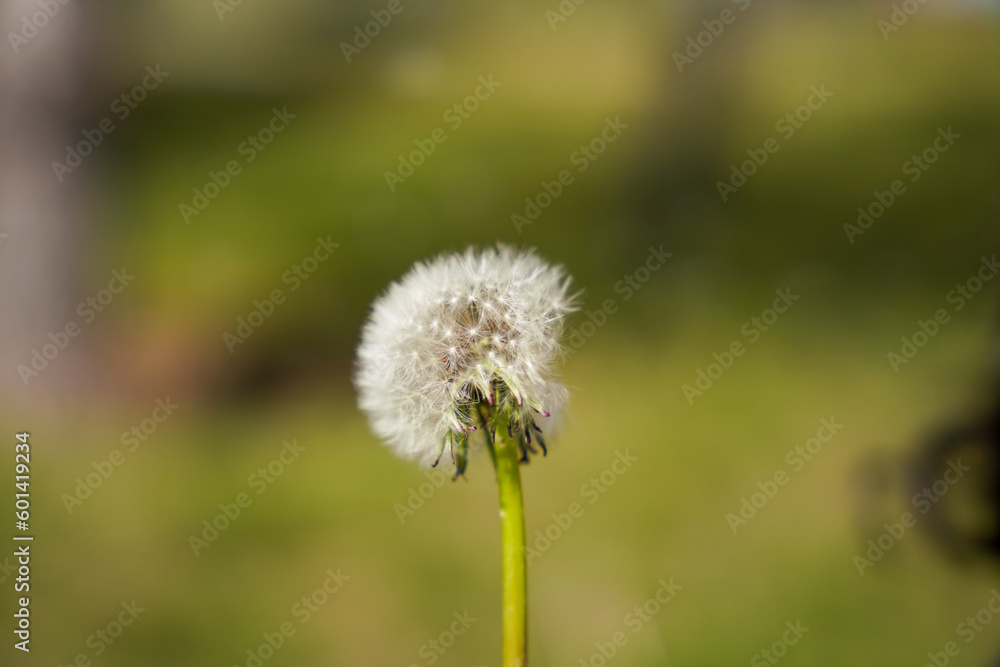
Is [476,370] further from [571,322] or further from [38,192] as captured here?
[38,192]

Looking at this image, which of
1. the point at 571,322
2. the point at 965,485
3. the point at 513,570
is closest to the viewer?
the point at 513,570

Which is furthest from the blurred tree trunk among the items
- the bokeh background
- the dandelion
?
the dandelion

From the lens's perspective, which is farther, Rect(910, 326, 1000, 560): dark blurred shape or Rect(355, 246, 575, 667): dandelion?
Rect(910, 326, 1000, 560): dark blurred shape

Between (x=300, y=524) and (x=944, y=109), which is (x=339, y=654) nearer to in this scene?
(x=300, y=524)

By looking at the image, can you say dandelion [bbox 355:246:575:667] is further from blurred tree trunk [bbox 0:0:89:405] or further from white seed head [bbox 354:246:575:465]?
blurred tree trunk [bbox 0:0:89:405]

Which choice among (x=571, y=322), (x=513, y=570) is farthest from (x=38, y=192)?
(x=513, y=570)

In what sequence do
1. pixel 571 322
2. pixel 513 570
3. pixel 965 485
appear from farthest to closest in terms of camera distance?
pixel 571 322
pixel 965 485
pixel 513 570

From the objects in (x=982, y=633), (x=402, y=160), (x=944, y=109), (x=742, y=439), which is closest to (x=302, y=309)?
(x=402, y=160)
